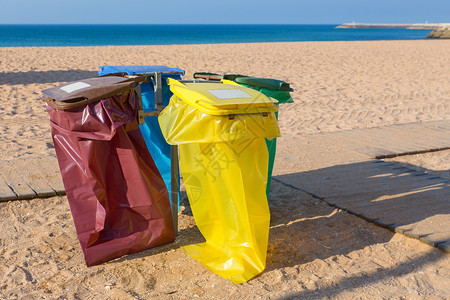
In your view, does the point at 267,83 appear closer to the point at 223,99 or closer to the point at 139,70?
the point at 223,99

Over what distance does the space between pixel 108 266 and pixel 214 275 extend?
2.07 ft

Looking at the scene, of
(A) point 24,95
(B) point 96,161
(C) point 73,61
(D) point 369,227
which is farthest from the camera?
(C) point 73,61

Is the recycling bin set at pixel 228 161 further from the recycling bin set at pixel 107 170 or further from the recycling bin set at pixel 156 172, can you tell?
the recycling bin set at pixel 107 170

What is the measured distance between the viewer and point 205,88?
107 inches

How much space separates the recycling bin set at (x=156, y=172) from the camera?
8.42ft

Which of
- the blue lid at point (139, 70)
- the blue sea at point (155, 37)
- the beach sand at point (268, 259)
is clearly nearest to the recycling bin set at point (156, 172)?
the beach sand at point (268, 259)

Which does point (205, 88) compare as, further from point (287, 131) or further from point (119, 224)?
point (287, 131)

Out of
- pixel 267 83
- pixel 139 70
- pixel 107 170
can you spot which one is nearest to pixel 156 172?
pixel 107 170

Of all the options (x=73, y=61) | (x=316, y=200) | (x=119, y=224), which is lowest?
(x=73, y=61)

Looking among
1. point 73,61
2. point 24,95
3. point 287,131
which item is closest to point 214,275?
point 287,131

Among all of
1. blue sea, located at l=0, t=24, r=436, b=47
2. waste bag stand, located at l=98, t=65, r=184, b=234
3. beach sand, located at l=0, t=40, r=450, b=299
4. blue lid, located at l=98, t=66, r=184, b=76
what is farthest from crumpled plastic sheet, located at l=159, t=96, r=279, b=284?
blue sea, located at l=0, t=24, r=436, b=47

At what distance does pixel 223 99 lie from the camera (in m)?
2.53

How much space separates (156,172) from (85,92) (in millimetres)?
623

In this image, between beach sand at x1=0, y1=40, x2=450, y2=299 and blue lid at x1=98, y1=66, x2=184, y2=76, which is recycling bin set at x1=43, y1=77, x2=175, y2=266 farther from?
blue lid at x1=98, y1=66, x2=184, y2=76
